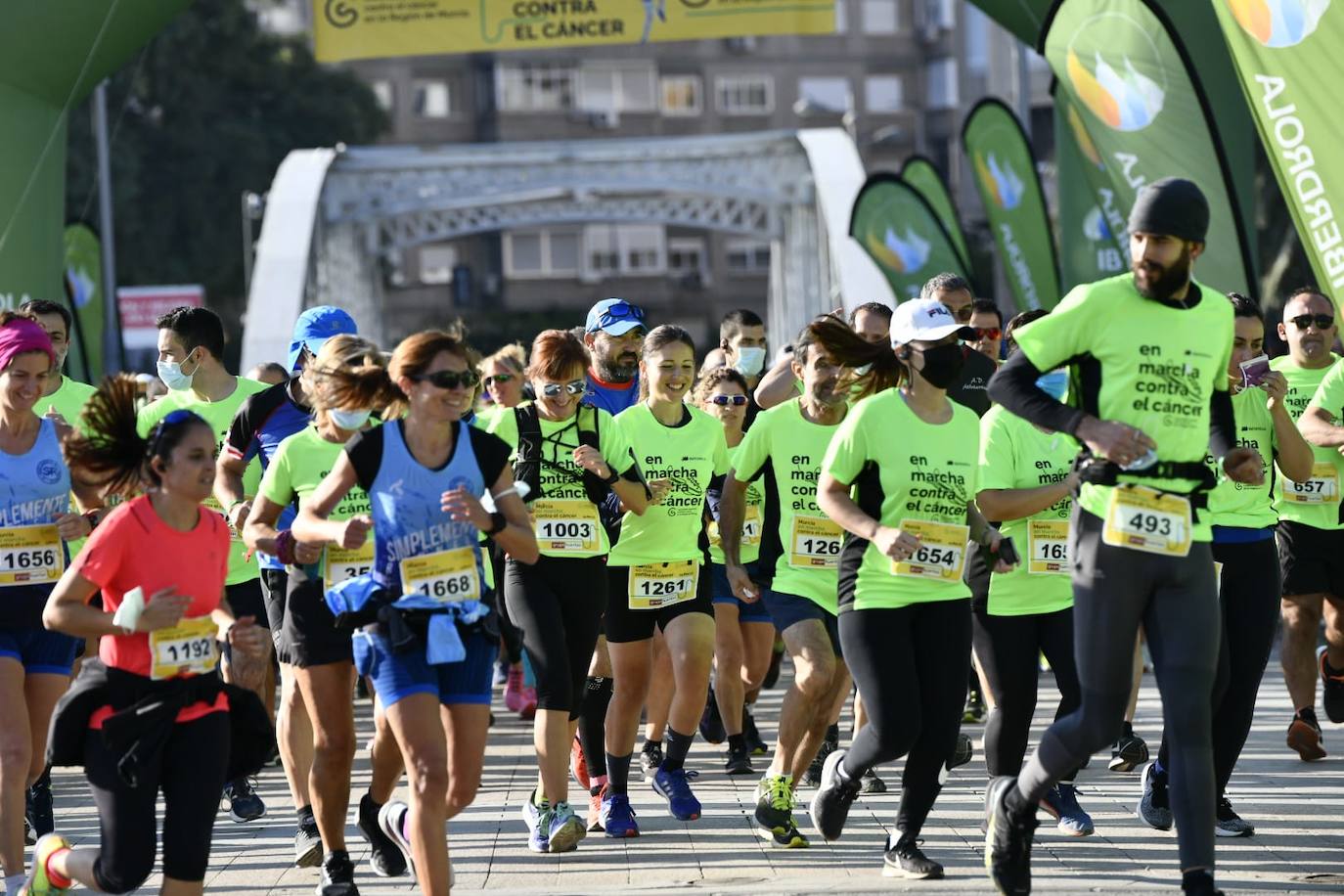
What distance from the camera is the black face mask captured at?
6926 millimetres

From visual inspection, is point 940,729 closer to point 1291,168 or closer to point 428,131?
point 1291,168

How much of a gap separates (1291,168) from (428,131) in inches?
2965

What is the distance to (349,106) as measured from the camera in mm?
58719

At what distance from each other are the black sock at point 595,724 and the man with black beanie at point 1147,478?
264 cm

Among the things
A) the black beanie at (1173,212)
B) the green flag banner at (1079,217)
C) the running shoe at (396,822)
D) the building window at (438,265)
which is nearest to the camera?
the black beanie at (1173,212)

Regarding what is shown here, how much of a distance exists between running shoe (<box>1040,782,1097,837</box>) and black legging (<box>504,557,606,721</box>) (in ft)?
5.81

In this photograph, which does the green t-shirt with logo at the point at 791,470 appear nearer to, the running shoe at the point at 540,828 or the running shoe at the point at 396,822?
the running shoe at the point at 540,828

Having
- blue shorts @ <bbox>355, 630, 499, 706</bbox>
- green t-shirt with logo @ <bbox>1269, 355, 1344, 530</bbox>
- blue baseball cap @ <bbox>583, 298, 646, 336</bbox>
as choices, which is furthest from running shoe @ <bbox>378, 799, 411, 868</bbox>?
green t-shirt with logo @ <bbox>1269, 355, 1344, 530</bbox>

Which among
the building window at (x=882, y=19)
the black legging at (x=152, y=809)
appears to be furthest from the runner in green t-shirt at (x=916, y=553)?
the building window at (x=882, y=19)

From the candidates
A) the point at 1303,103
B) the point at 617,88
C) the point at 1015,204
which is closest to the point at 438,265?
the point at 617,88

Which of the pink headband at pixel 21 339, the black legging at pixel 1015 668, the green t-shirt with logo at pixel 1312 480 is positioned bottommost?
the black legging at pixel 1015 668

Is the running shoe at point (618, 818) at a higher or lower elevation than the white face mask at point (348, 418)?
lower

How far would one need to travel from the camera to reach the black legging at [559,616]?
7703mm

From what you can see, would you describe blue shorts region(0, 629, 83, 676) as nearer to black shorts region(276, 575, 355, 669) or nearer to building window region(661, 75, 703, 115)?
black shorts region(276, 575, 355, 669)
